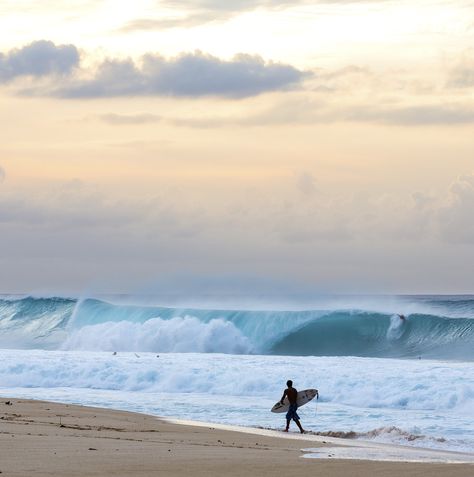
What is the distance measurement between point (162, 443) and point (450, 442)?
14.5 feet

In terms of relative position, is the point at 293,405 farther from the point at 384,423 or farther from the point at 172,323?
the point at 172,323

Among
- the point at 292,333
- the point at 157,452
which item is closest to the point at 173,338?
the point at 292,333

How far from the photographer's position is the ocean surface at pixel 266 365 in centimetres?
1620

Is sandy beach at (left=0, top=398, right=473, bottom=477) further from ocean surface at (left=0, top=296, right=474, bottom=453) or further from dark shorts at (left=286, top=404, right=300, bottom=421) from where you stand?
ocean surface at (left=0, top=296, right=474, bottom=453)

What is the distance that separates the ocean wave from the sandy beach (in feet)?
64.5

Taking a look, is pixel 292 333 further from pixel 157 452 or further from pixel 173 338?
pixel 157 452

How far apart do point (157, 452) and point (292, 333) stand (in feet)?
91.5

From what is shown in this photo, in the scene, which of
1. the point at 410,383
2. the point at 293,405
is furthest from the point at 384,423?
the point at 410,383

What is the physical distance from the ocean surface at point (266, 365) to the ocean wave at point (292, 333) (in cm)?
6

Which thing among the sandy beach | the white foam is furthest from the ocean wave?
the sandy beach

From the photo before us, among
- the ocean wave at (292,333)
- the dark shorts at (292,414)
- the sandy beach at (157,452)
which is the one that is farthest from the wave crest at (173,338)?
the sandy beach at (157,452)

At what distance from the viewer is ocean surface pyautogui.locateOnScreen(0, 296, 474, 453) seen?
16203 millimetres

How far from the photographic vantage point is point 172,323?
36281 mm

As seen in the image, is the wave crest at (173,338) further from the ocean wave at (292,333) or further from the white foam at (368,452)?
the white foam at (368,452)
